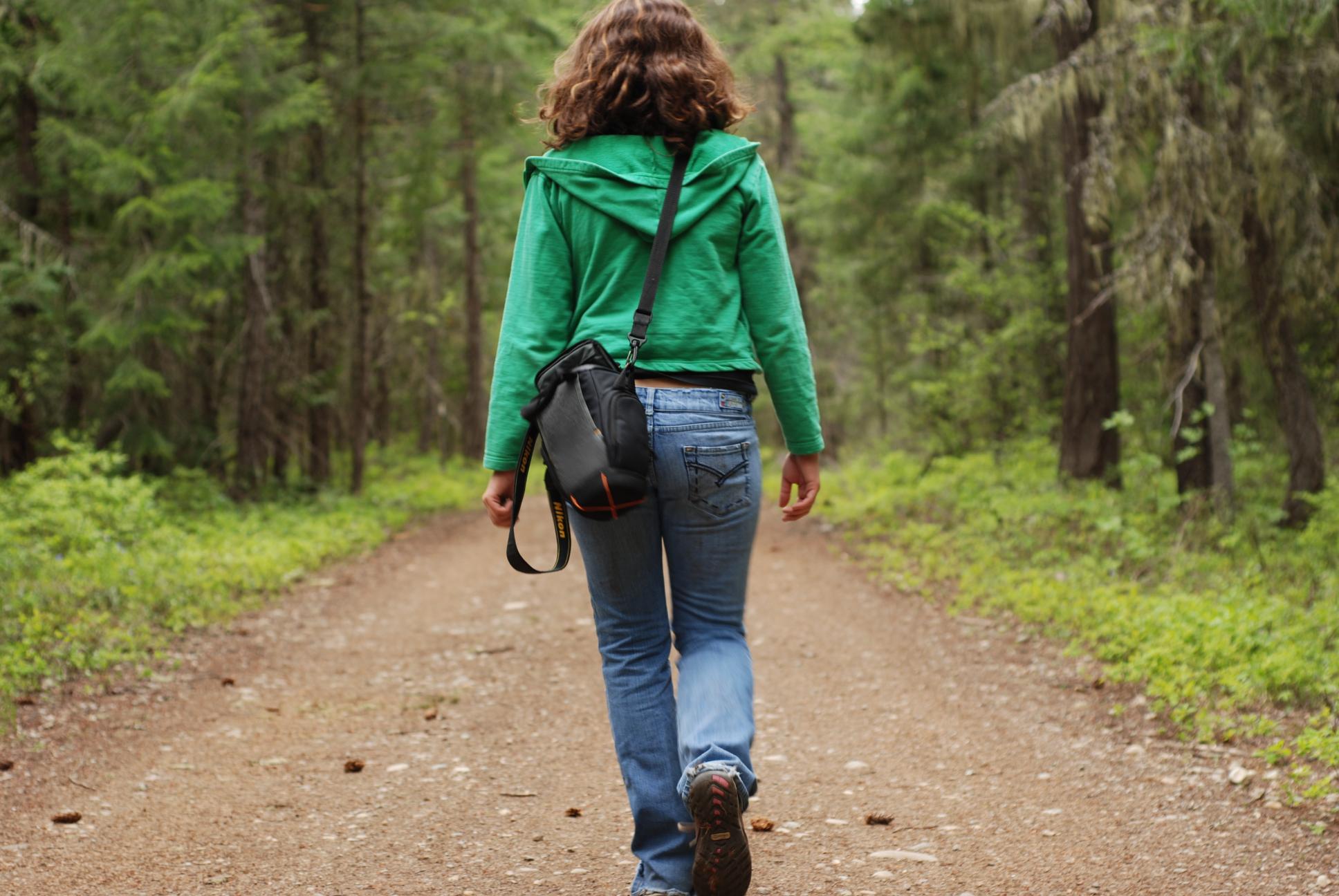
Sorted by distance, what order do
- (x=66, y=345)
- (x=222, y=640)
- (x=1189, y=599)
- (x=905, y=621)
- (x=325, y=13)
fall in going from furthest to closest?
(x=325, y=13) < (x=66, y=345) < (x=905, y=621) < (x=222, y=640) < (x=1189, y=599)

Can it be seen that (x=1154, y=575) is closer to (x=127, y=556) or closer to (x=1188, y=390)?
(x=1188, y=390)

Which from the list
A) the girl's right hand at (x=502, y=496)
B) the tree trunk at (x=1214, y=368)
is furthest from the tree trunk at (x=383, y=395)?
Answer: the girl's right hand at (x=502, y=496)

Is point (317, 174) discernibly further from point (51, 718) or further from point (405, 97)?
point (51, 718)

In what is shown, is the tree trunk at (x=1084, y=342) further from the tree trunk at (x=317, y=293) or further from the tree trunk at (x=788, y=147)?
the tree trunk at (x=788, y=147)

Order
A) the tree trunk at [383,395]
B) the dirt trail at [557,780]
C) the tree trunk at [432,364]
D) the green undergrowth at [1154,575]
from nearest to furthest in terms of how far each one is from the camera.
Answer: the dirt trail at [557,780] → the green undergrowth at [1154,575] → the tree trunk at [383,395] → the tree trunk at [432,364]

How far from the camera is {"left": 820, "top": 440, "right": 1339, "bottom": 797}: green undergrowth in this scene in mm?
4473

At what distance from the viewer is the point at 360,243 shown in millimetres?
13641

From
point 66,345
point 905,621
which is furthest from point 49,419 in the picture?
point 905,621

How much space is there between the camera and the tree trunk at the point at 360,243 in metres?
13.2

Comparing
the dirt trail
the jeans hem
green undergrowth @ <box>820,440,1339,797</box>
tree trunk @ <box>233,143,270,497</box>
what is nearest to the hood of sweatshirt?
the jeans hem

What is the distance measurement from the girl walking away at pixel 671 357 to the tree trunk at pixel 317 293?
11.1 metres

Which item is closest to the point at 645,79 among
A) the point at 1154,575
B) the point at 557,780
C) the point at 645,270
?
the point at 645,270

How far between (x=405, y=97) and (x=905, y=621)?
35.6ft

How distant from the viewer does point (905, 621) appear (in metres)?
6.98
